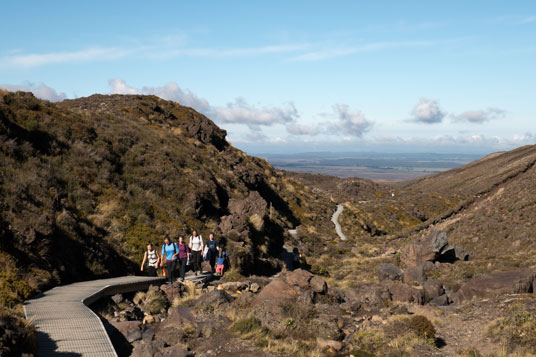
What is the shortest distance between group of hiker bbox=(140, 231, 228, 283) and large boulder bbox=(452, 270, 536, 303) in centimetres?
1066

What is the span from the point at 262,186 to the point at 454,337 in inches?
1481

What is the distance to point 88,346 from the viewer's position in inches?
343

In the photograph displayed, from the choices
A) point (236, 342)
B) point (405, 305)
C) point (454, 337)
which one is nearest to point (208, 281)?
point (236, 342)

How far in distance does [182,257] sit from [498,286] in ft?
41.0

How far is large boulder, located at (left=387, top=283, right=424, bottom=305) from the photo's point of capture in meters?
14.9

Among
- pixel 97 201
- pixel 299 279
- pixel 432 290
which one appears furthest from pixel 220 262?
pixel 432 290

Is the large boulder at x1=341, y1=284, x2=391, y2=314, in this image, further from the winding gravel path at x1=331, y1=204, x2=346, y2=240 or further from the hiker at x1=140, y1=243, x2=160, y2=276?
the winding gravel path at x1=331, y1=204, x2=346, y2=240

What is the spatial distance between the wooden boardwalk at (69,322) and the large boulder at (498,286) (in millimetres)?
12929

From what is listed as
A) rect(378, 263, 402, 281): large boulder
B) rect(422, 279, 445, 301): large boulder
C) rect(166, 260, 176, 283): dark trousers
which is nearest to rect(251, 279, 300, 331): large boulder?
rect(166, 260, 176, 283): dark trousers

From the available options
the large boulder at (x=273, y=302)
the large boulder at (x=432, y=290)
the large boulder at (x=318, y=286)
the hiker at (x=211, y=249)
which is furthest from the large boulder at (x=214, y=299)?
the large boulder at (x=432, y=290)

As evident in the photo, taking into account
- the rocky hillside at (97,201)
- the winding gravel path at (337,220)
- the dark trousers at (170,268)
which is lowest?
the winding gravel path at (337,220)

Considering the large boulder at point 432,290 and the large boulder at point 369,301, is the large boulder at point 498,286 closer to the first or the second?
the large boulder at point 432,290

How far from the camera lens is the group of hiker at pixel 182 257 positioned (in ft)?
53.9

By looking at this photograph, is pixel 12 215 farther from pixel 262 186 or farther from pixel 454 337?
pixel 262 186
